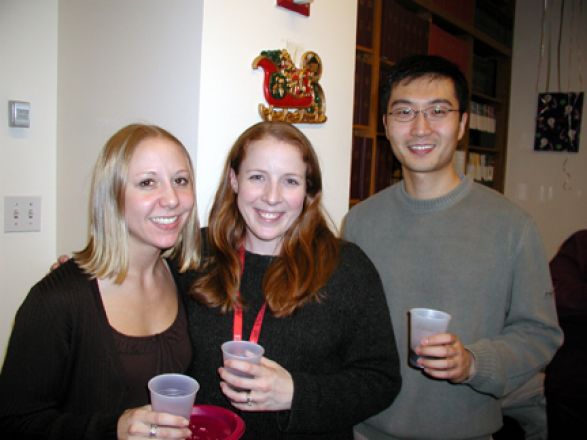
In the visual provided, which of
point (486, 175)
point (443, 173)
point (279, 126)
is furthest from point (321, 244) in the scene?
point (486, 175)

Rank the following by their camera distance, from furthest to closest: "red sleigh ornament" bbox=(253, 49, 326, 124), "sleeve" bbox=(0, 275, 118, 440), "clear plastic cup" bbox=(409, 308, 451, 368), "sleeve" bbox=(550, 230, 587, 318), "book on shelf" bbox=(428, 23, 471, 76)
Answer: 1. "book on shelf" bbox=(428, 23, 471, 76)
2. "sleeve" bbox=(550, 230, 587, 318)
3. "red sleigh ornament" bbox=(253, 49, 326, 124)
4. "clear plastic cup" bbox=(409, 308, 451, 368)
5. "sleeve" bbox=(0, 275, 118, 440)

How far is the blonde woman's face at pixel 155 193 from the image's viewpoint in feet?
4.74

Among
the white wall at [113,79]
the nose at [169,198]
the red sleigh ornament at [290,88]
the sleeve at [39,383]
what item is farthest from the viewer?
the red sleigh ornament at [290,88]

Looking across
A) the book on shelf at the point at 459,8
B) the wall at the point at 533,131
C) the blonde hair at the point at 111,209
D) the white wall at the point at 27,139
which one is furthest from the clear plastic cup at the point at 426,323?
the wall at the point at 533,131

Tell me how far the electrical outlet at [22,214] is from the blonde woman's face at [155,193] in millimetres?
1092

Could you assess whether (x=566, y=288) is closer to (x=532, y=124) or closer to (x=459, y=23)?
(x=459, y=23)

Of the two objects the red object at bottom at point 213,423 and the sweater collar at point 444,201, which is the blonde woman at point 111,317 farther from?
the sweater collar at point 444,201

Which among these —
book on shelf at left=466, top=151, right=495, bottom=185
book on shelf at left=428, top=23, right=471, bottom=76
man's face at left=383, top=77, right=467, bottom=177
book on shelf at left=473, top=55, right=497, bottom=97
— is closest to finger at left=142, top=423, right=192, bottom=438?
man's face at left=383, top=77, right=467, bottom=177

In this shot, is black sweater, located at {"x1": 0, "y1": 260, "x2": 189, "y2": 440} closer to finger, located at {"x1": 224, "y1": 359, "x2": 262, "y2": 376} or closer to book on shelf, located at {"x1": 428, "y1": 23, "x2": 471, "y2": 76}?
finger, located at {"x1": 224, "y1": 359, "x2": 262, "y2": 376}

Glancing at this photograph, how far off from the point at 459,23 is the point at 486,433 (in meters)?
3.93

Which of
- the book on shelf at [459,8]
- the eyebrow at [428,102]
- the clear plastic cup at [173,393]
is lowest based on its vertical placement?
the clear plastic cup at [173,393]

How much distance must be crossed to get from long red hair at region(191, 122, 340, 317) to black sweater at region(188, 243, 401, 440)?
0.04 m

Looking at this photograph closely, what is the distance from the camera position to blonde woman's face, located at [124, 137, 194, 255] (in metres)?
1.44

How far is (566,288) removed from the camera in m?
3.12
